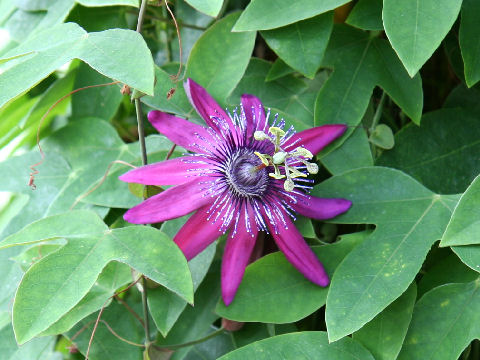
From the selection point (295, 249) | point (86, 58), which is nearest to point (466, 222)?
point (295, 249)

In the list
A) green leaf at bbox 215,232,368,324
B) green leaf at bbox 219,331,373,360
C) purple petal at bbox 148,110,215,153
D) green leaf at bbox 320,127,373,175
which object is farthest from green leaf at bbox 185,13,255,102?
green leaf at bbox 219,331,373,360

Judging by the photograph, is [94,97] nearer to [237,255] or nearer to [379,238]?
[237,255]

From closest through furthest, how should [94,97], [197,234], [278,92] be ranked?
[197,234] → [278,92] → [94,97]

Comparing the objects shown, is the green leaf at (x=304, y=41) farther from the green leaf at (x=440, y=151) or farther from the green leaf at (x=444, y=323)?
the green leaf at (x=444, y=323)

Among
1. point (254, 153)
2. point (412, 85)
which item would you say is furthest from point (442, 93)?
point (254, 153)

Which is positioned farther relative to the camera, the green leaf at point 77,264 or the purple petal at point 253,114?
the purple petal at point 253,114

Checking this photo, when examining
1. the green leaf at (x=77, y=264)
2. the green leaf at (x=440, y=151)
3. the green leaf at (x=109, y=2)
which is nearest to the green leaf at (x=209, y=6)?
the green leaf at (x=109, y=2)

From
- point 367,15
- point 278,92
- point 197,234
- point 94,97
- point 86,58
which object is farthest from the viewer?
point 94,97
